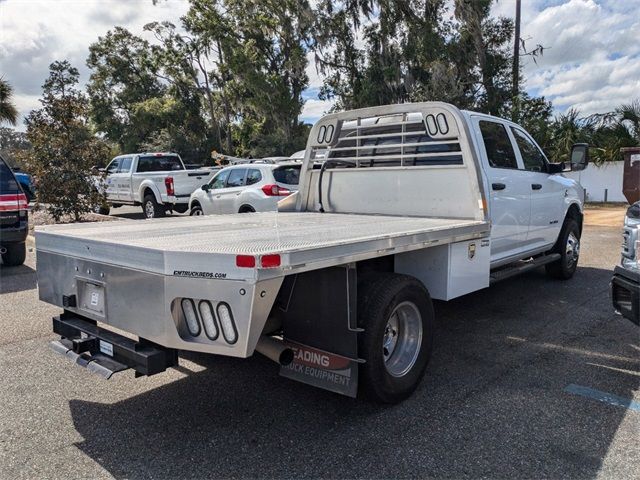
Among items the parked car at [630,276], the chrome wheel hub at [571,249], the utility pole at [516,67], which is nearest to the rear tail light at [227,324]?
the parked car at [630,276]

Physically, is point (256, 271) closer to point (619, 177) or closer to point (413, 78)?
point (619, 177)

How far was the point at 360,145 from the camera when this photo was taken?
6.04 meters

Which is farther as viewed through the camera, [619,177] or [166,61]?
[166,61]

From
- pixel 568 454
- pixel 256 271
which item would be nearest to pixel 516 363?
pixel 568 454

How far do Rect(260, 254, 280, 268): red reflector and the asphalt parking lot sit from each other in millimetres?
1184

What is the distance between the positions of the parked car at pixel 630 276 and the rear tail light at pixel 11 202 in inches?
324

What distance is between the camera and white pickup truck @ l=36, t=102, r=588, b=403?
9.38 ft

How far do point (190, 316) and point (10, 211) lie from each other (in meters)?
6.71

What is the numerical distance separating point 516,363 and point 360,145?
2.93 meters

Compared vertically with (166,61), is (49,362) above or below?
below

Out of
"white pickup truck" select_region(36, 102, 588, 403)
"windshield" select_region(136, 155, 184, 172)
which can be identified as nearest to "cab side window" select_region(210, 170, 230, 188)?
"windshield" select_region(136, 155, 184, 172)

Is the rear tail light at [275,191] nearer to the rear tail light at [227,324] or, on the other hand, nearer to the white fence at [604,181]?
the rear tail light at [227,324]

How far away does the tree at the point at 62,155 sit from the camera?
1198cm

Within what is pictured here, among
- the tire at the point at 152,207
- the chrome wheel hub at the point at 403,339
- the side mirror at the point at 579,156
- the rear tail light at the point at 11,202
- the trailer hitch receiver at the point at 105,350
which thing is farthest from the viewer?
the tire at the point at 152,207
